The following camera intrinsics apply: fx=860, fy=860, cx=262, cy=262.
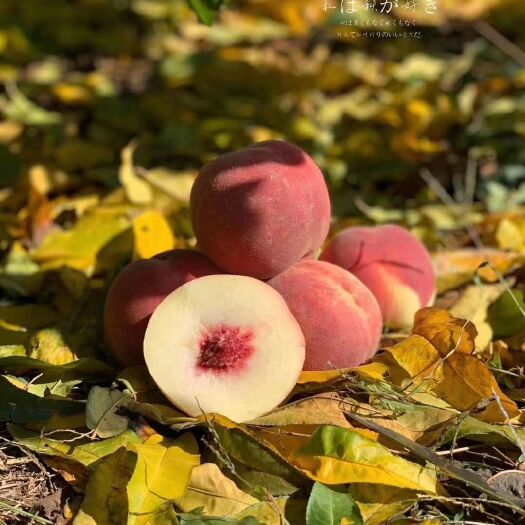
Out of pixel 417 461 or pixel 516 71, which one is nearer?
pixel 417 461

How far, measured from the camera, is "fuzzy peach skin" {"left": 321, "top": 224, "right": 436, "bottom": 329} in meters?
1.61

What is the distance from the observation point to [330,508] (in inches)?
43.9

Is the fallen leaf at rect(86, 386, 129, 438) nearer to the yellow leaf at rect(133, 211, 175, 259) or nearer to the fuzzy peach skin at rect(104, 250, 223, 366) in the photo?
the fuzzy peach skin at rect(104, 250, 223, 366)

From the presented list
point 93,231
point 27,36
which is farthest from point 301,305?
point 27,36

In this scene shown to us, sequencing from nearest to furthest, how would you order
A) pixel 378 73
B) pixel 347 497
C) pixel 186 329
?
pixel 347 497 < pixel 186 329 < pixel 378 73

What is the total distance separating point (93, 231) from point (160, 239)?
20cm

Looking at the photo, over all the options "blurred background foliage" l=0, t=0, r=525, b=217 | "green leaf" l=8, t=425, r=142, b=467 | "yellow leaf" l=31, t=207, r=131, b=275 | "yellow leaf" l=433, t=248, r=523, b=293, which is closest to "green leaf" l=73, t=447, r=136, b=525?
"green leaf" l=8, t=425, r=142, b=467

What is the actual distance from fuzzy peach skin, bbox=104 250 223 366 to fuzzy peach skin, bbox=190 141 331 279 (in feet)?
0.13

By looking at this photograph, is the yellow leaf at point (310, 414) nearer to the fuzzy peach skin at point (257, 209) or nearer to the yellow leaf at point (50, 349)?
the fuzzy peach skin at point (257, 209)

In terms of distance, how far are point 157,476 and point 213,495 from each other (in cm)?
8

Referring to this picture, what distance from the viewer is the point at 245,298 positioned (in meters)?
1.32

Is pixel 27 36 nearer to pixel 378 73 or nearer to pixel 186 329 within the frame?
pixel 378 73

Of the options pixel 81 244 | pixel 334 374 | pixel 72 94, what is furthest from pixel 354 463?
pixel 72 94

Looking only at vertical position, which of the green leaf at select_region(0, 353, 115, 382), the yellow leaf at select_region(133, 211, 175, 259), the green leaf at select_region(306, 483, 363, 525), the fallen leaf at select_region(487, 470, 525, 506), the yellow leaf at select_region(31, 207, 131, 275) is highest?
the fallen leaf at select_region(487, 470, 525, 506)
